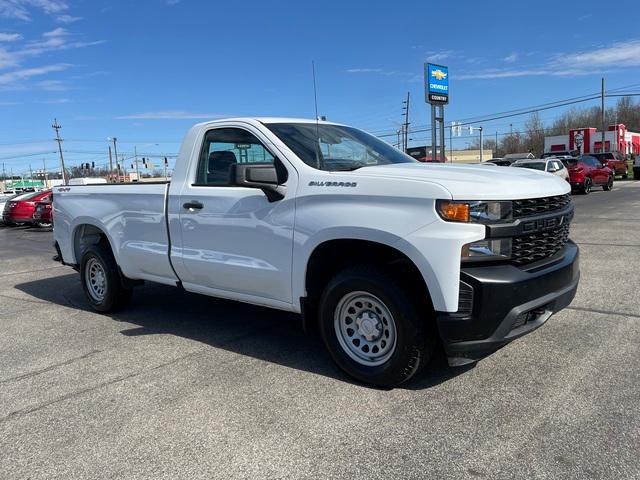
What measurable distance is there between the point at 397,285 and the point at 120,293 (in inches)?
149

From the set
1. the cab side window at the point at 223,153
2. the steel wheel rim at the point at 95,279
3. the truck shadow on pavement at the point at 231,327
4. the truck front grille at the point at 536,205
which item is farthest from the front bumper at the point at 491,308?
the steel wheel rim at the point at 95,279

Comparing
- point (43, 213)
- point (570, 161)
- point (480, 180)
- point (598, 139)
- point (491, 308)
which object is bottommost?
point (43, 213)

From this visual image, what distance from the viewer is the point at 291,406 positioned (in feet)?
12.2

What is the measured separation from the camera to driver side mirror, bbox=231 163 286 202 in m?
4.11

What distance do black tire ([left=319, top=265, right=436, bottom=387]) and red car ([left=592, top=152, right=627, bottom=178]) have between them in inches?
1313

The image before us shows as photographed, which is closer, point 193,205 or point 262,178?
point 262,178

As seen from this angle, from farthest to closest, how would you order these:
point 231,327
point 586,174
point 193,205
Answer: point 586,174
point 231,327
point 193,205

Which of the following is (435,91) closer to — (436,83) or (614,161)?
(436,83)

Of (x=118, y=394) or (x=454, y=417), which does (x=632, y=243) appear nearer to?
(x=454, y=417)

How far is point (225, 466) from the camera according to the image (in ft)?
9.94

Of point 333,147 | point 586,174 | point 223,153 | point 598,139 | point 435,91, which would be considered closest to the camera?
point 333,147

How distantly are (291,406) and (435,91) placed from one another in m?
25.3

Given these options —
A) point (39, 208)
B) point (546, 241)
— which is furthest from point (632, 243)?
point (39, 208)

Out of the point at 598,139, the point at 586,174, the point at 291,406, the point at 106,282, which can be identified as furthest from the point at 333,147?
the point at 598,139
